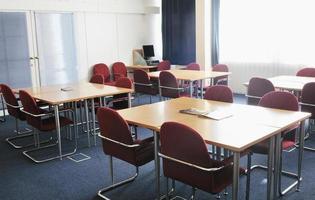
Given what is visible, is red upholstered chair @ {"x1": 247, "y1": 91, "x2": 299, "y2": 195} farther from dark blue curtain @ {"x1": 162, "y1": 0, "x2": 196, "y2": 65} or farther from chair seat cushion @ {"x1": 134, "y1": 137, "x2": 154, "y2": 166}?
dark blue curtain @ {"x1": 162, "y1": 0, "x2": 196, "y2": 65}

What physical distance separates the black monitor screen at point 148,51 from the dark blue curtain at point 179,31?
45 centimetres

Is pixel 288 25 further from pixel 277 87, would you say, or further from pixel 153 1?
pixel 153 1

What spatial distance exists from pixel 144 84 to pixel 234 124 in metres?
3.53

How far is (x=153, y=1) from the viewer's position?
860 centimetres

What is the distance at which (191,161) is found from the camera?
225 centimetres

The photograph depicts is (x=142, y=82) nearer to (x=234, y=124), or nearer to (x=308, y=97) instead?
(x=308, y=97)

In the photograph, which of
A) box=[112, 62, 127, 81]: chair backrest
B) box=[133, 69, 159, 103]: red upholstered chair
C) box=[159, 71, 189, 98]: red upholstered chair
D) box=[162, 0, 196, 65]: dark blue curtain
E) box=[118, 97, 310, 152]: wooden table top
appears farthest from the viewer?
box=[162, 0, 196, 65]: dark blue curtain

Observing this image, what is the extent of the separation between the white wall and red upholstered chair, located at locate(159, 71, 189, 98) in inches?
102

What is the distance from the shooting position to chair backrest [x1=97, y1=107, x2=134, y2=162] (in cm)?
272

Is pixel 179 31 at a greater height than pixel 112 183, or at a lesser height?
greater

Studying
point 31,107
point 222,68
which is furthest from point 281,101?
point 222,68

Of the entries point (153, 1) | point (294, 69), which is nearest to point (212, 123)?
point (294, 69)

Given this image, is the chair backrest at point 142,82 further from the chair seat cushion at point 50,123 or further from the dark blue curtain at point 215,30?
the dark blue curtain at point 215,30

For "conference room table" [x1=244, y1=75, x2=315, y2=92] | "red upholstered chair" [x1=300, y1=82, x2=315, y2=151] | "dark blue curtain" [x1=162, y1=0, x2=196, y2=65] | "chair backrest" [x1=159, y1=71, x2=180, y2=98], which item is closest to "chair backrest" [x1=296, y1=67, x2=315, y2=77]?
"conference room table" [x1=244, y1=75, x2=315, y2=92]
